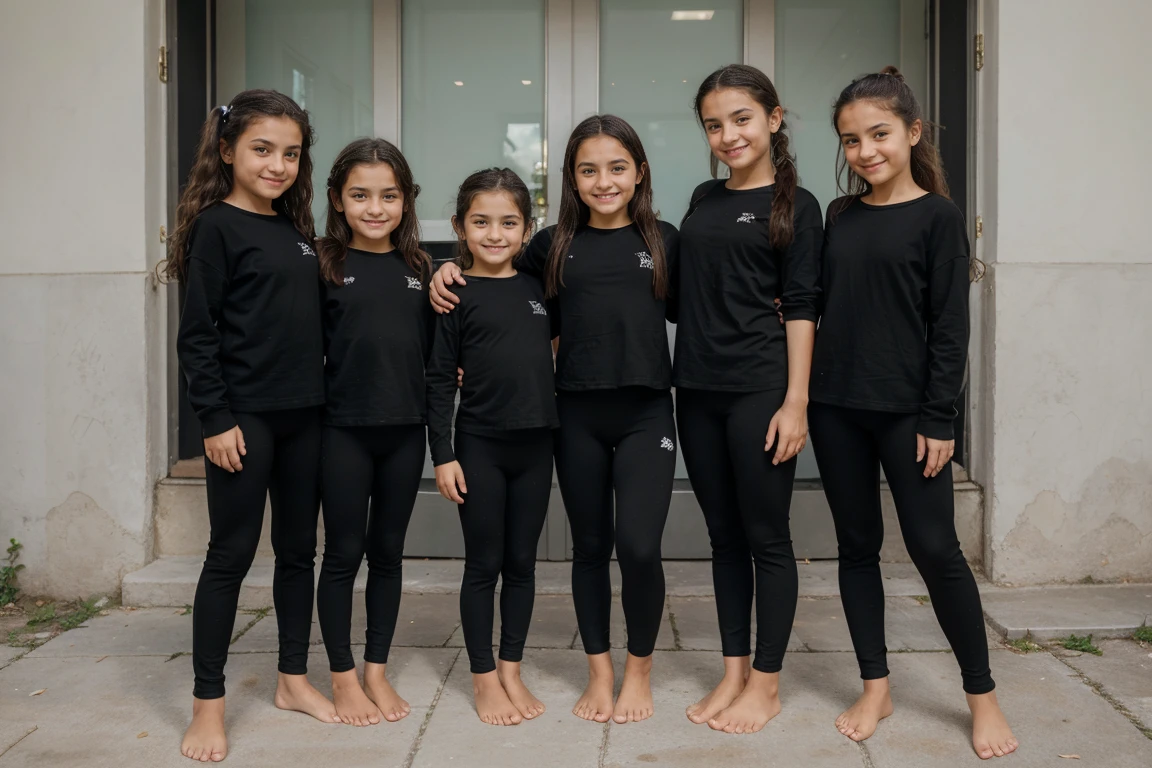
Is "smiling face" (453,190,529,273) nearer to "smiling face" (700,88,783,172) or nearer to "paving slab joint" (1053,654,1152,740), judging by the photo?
"smiling face" (700,88,783,172)

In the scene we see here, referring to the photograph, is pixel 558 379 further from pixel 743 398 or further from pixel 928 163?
pixel 928 163

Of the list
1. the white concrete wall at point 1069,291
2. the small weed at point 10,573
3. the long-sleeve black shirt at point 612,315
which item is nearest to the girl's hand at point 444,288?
the long-sleeve black shirt at point 612,315

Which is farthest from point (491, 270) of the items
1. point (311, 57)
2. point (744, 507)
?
point (311, 57)

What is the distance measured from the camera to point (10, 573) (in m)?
4.36

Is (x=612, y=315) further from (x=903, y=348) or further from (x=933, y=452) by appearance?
(x=933, y=452)

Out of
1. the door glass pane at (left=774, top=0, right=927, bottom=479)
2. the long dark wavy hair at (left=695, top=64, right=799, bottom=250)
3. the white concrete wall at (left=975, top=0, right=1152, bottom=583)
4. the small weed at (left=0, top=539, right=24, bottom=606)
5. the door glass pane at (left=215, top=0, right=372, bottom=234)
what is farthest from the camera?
the door glass pane at (left=215, top=0, right=372, bottom=234)

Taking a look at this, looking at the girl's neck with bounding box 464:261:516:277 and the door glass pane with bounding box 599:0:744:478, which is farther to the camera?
the door glass pane with bounding box 599:0:744:478

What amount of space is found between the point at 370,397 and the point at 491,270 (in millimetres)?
536

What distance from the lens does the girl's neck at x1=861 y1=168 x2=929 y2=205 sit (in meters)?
2.83

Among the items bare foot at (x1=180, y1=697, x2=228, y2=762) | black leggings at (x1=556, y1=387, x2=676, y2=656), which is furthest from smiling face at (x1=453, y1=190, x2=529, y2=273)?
bare foot at (x1=180, y1=697, x2=228, y2=762)

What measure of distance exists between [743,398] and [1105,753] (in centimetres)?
139

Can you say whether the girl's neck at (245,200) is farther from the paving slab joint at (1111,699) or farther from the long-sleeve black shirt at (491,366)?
the paving slab joint at (1111,699)

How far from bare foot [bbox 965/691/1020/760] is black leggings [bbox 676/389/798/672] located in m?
0.56

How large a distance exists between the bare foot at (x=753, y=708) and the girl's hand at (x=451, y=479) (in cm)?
101
